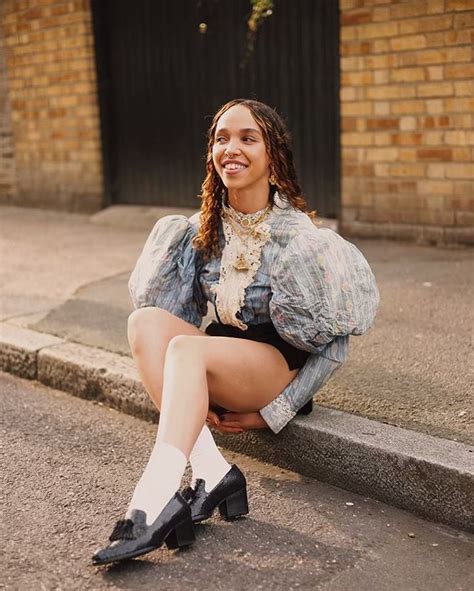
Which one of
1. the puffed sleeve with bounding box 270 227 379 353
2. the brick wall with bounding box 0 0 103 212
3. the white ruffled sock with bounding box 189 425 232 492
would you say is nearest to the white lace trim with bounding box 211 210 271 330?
the puffed sleeve with bounding box 270 227 379 353

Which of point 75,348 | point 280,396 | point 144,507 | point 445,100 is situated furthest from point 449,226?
point 144,507

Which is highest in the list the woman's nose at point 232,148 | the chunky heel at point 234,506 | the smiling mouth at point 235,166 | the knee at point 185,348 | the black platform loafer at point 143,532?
the woman's nose at point 232,148

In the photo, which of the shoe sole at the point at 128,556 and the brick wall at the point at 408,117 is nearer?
the shoe sole at the point at 128,556

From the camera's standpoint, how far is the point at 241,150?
3.13 metres

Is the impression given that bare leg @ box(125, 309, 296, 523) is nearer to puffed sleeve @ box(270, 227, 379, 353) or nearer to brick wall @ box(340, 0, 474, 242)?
puffed sleeve @ box(270, 227, 379, 353)

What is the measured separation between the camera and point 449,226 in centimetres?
677

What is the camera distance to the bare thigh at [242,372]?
3.01m

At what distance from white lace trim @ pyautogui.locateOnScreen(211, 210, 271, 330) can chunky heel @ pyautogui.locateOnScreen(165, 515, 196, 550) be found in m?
0.79

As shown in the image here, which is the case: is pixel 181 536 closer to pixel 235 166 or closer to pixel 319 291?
pixel 319 291

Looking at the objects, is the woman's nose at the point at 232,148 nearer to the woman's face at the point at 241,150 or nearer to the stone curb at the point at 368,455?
the woman's face at the point at 241,150

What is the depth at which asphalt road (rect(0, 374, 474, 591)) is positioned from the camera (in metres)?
2.60

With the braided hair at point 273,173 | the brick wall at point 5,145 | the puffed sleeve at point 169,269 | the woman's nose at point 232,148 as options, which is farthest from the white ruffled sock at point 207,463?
the brick wall at point 5,145

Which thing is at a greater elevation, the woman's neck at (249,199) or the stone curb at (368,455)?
the woman's neck at (249,199)

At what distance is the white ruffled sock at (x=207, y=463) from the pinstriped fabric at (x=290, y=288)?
0.28 meters
